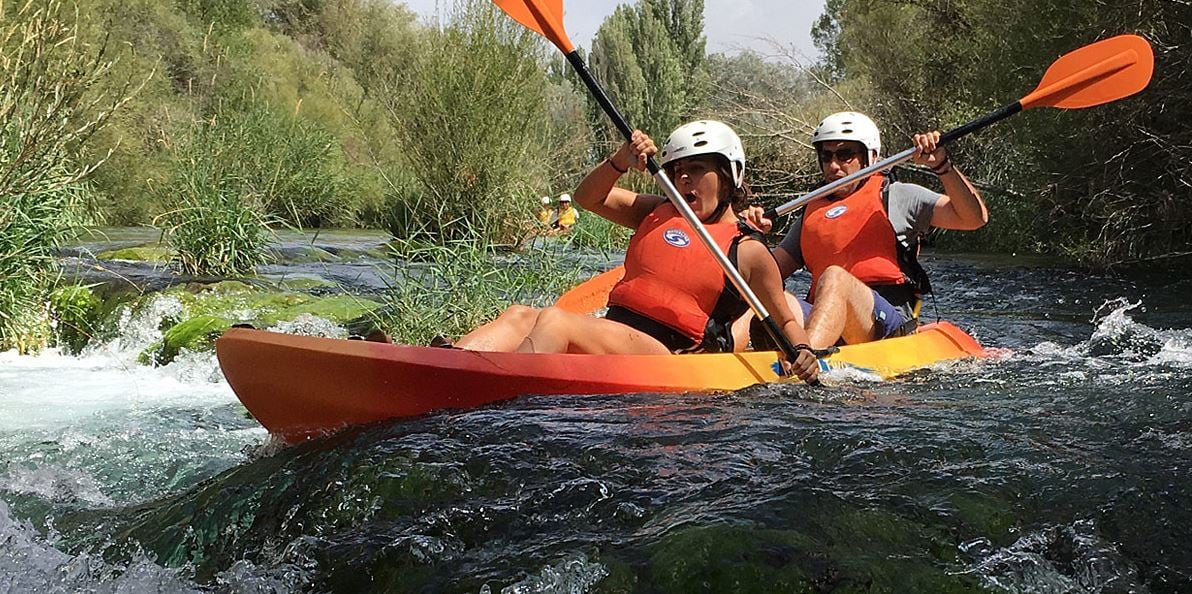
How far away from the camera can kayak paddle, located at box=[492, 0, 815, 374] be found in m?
3.47

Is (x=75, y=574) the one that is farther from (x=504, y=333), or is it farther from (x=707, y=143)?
(x=707, y=143)

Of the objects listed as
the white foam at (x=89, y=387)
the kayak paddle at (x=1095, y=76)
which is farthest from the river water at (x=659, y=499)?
the kayak paddle at (x=1095, y=76)

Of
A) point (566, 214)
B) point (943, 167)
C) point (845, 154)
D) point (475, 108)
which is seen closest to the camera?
point (943, 167)

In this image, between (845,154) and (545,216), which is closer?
(845,154)

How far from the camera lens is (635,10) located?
24094mm

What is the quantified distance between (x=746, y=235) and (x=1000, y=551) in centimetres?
177

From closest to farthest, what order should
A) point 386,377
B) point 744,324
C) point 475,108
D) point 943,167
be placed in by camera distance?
point 386,377
point 744,324
point 943,167
point 475,108

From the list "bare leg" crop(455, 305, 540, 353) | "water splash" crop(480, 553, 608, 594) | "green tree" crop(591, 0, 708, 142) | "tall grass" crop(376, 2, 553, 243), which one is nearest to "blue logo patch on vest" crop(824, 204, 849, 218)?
"bare leg" crop(455, 305, 540, 353)

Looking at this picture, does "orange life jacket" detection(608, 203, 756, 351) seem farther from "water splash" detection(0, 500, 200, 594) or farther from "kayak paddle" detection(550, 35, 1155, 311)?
"water splash" detection(0, 500, 200, 594)

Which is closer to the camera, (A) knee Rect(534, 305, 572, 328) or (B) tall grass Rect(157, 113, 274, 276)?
(A) knee Rect(534, 305, 572, 328)

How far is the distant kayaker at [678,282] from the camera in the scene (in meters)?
3.44

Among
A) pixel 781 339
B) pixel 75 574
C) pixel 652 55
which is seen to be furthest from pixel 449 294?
pixel 652 55

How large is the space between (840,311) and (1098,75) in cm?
199

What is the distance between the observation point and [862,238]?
4.45 m
